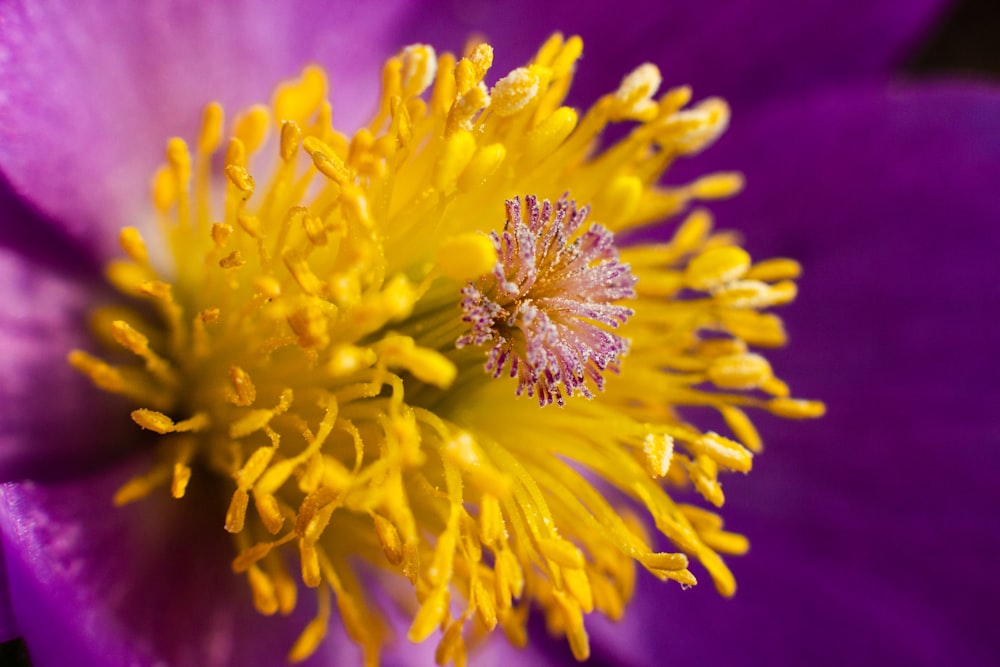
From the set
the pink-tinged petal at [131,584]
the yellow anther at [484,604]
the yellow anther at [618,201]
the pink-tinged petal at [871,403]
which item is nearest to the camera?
the pink-tinged petal at [131,584]

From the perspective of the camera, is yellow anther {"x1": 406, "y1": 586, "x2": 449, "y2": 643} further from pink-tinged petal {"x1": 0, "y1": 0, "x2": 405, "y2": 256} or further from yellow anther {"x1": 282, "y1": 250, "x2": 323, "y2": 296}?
pink-tinged petal {"x1": 0, "y1": 0, "x2": 405, "y2": 256}

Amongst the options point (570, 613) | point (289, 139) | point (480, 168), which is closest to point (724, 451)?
point (570, 613)

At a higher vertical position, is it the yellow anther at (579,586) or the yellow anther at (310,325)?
the yellow anther at (310,325)

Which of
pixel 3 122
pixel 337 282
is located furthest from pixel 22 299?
pixel 337 282

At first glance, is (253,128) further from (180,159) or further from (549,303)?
(549,303)

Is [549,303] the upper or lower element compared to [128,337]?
upper

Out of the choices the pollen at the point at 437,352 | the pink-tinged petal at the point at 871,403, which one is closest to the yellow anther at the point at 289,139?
the pollen at the point at 437,352

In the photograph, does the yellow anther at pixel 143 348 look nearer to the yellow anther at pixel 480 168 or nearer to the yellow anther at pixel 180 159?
the yellow anther at pixel 180 159

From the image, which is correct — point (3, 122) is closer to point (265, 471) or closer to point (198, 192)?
point (198, 192)
